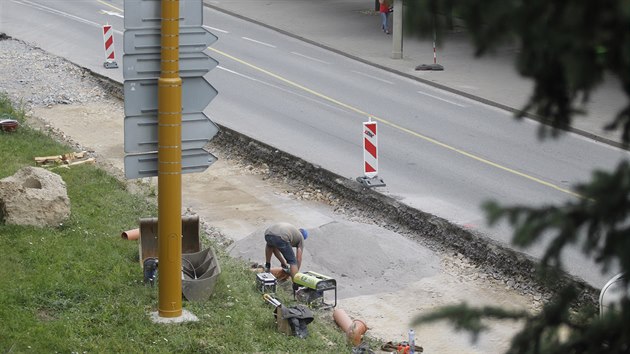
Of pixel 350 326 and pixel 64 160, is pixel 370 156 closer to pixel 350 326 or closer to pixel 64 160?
pixel 64 160

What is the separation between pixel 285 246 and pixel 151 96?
3.67 m

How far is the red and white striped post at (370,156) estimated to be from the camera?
58.4 feet

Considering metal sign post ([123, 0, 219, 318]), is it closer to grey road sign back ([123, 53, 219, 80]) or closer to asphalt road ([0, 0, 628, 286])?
grey road sign back ([123, 53, 219, 80])

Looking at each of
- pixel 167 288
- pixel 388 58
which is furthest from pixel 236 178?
pixel 388 58

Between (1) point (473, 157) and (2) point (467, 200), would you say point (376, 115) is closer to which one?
(1) point (473, 157)

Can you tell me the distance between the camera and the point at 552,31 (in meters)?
3.91

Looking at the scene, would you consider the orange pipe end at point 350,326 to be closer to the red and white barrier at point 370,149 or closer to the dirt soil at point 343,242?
the dirt soil at point 343,242

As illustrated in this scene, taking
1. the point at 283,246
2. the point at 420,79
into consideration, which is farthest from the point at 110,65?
the point at 283,246

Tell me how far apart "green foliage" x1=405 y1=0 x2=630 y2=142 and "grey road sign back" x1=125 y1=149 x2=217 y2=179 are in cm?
704

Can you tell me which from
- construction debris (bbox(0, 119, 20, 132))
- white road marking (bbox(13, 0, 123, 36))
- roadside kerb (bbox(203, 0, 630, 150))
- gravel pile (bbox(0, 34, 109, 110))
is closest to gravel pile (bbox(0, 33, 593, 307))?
gravel pile (bbox(0, 34, 109, 110))

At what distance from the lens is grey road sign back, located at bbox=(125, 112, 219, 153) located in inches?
430

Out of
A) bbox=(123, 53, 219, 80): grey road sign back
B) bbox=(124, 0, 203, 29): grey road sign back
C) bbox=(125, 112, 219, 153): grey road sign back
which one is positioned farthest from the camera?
bbox=(125, 112, 219, 153): grey road sign back

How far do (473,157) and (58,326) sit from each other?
1182 cm

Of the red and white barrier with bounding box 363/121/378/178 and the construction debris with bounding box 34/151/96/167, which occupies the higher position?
the red and white barrier with bounding box 363/121/378/178
